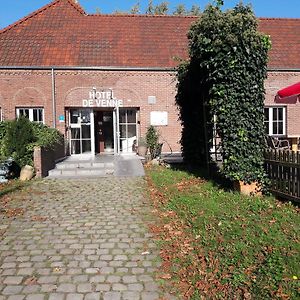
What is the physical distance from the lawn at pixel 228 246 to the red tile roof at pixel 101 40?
1242 centimetres

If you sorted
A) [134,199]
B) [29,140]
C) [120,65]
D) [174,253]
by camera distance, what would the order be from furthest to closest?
[120,65] < [29,140] < [134,199] < [174,253]

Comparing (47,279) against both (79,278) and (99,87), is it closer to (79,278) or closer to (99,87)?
(79,278)

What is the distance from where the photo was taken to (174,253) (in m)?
4.82

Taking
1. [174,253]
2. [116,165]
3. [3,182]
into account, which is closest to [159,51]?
[116,165]

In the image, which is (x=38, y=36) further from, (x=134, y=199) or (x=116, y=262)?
(x=116, y=262)

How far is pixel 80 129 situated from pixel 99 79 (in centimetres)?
266

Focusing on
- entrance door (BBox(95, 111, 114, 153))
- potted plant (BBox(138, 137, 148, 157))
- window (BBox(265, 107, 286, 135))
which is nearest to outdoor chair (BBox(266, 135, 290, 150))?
window (BBox(265, 107, 286, 135))

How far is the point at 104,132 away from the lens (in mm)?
18656

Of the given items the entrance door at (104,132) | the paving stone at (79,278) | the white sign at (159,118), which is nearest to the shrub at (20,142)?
the entrance door at (104,132)

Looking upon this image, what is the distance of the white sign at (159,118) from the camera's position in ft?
59.4

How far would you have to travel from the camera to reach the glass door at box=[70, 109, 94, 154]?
1783 cm

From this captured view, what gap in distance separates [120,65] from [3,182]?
912 cm

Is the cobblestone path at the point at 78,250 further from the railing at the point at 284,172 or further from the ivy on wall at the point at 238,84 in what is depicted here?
the railing at the point at 284,172

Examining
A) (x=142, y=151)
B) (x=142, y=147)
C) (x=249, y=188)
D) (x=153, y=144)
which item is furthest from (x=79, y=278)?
(x=142, y=147)
